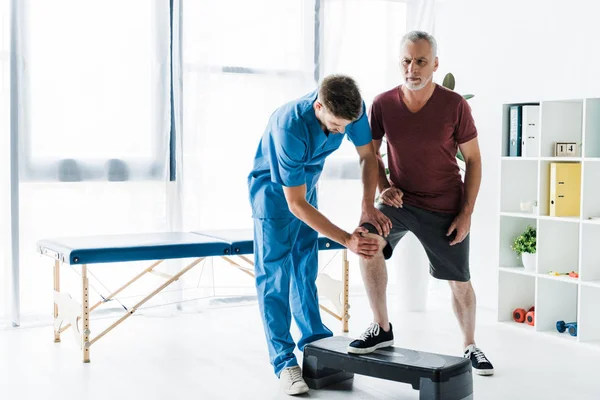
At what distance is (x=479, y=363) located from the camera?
293 cm

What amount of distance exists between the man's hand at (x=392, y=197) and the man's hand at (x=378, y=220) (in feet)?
0.49

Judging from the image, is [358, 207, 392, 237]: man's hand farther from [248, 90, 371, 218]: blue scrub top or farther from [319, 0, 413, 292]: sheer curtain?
[319, 0, 413, 292]: sheer curtain

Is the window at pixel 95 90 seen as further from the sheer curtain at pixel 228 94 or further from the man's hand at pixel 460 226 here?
the man's hand at pixel 460 226

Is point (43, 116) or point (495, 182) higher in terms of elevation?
point (43, 116)

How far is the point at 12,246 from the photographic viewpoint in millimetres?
3723

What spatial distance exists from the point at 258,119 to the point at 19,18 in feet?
4.67

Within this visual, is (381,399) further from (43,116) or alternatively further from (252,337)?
(43,116)

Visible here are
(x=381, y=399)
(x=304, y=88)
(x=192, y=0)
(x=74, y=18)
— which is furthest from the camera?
(x=304, y=88)

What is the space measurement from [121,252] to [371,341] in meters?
1.15

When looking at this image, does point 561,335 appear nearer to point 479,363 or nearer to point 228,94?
point 479,363

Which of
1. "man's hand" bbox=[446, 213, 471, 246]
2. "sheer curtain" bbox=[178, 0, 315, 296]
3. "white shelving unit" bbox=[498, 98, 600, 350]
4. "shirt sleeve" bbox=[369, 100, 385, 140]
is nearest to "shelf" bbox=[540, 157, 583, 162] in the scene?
"white shelving unit" bbox=[498, 98, 600, 350]

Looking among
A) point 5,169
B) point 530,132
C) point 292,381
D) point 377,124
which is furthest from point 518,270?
point 5,169

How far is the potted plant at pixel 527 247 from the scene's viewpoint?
378 centimetres

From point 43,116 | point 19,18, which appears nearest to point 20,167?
point 43,116
